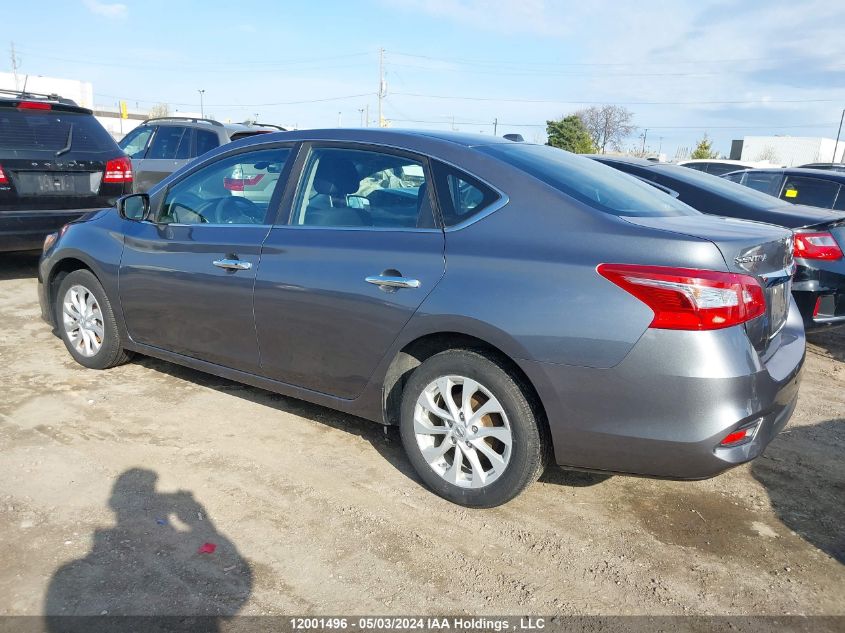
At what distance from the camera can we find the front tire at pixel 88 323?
4664 mm

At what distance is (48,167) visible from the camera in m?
6.81

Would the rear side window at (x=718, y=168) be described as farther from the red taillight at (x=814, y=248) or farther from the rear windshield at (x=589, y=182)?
the rear windshield at (x=589, y=182)

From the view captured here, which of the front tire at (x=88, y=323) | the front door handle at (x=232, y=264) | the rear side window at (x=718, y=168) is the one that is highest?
the rear side window at (x=718, y=168)

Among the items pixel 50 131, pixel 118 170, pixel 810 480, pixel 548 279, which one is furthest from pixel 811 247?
pixel 50 131

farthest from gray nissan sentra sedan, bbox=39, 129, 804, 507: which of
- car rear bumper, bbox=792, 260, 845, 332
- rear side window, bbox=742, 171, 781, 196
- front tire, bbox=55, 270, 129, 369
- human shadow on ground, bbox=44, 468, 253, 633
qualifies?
rear side window, bbox=742, 171, 781, 196

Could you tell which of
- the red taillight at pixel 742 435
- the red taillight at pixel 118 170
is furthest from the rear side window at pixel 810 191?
the red taillight at pixel 118 170

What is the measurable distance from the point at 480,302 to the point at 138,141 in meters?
10.0

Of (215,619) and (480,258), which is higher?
(480,258)

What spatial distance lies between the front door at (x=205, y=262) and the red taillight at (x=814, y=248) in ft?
12.9

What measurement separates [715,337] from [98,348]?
13.1ft

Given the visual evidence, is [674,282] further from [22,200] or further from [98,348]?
[22,200]

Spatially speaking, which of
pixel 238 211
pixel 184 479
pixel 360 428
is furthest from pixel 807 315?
pixel 184 479

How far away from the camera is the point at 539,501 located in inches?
130

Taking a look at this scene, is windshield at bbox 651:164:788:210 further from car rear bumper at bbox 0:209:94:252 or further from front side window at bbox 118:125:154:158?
front side window at bbox 118:125:154:158
